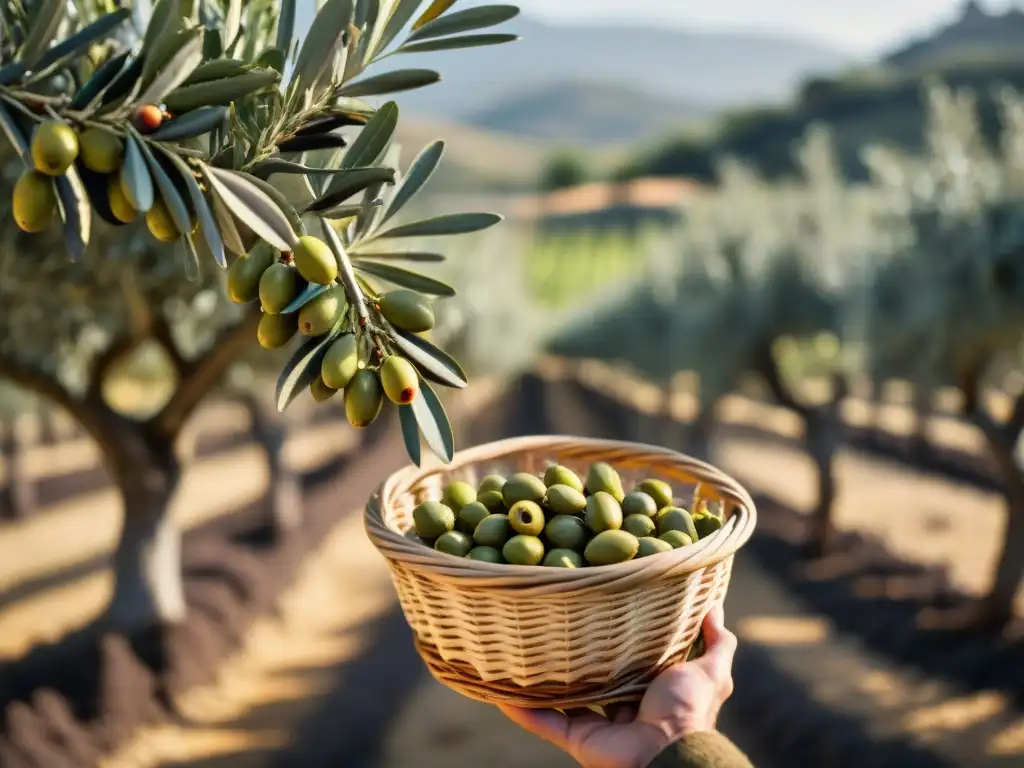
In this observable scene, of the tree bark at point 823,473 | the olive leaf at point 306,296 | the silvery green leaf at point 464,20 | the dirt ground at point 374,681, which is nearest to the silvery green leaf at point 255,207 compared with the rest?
the olive leaf at point 306,296

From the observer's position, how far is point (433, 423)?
1565 millimetres

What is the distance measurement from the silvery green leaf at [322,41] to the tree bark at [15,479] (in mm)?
15380

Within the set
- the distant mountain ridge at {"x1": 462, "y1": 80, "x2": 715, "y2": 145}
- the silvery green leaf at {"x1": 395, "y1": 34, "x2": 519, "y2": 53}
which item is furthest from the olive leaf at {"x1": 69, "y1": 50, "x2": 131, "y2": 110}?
the distant mountain ridge at {"x1": 462, "y1": 80, "x2": 715, "y2": 145}

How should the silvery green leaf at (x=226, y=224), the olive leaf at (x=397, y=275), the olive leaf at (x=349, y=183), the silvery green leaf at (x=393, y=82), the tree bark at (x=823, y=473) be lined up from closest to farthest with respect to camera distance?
the silvery green leaf at (x=226, y=224) → the olive leaf at (x=349, y=183) → the silvery green leaf at (x=393, y=82) → the olive leaf at (x=397, y=275) → the tree bark at (x=823, y=473)

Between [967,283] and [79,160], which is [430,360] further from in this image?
[967,283]

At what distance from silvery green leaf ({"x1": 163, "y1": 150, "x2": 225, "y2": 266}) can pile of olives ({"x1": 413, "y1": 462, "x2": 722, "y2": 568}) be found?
0.98 meters

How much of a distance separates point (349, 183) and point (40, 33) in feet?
1.65

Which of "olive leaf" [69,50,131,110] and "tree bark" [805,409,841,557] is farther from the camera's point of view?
"tree bark" [805,409,841,557]

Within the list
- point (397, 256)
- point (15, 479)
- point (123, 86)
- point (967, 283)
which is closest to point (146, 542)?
point (397, 256)

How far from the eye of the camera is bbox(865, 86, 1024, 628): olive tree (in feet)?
25.6

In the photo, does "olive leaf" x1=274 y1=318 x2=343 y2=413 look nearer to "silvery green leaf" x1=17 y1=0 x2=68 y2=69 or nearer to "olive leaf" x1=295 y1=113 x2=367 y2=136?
"olive leaf" x1=295 y1=113 x2=367 y2=136

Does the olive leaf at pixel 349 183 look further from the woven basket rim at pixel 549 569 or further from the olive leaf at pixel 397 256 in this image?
the woven basket rim at pixel 549 569

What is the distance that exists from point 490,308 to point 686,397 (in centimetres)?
1607

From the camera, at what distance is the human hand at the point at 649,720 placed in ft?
6.63
